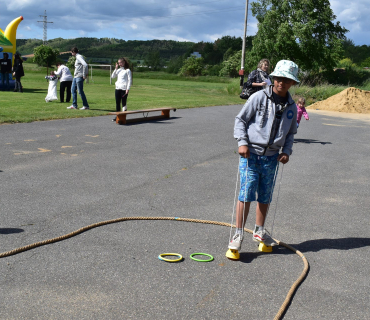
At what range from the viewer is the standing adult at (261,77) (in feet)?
30.3

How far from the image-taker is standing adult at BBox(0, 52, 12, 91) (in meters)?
24.5

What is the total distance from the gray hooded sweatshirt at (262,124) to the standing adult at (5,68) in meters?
23.1

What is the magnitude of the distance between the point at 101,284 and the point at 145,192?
117 inches

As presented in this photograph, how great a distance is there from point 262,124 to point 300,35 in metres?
49.3

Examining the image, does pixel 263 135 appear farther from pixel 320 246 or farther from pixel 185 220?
pixel 185 220

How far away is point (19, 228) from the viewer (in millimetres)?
4750

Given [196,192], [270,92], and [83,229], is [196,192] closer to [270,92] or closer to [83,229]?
[83,229]

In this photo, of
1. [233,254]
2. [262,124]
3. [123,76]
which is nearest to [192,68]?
[123,76]

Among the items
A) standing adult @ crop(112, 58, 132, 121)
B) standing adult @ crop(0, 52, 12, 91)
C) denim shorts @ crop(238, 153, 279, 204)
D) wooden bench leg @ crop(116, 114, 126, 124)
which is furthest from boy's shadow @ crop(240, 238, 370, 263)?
standing adult @ crop(0, 52, 12, 91)

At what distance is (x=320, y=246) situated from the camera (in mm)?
4773

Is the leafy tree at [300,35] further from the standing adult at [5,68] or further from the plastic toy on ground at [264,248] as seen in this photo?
the plastic toy on ground at [264,248]

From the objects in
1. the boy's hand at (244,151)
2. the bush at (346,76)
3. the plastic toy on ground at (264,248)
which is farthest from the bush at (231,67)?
the boy's hand at (244,151)

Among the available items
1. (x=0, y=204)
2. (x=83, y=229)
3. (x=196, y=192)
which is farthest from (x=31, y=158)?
(x=83, y=229)

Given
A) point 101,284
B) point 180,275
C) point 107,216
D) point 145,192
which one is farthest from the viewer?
point 145,192
